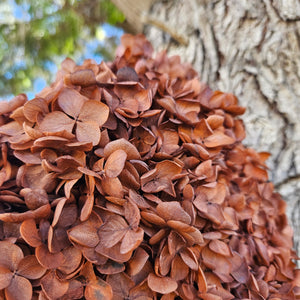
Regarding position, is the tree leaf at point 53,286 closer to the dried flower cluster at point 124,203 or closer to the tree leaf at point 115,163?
the dried flower cluster at point 124,203

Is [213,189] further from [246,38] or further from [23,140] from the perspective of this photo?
[246,38]

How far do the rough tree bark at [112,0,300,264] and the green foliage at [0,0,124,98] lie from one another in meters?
0.74

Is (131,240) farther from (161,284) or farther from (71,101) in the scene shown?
(71,101)

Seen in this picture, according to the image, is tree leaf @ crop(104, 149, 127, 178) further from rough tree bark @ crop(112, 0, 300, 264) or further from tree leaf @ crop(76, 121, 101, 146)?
rough tree bark @ crop(112, 0, 300, 264)

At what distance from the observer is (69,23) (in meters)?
1.80

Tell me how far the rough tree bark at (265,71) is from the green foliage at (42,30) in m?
0.74

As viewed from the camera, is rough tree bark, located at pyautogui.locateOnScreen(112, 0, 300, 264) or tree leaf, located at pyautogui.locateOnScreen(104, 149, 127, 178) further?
rough tree bark, located at pyautogui.locateOnScreen(112, 0, 300, 264)

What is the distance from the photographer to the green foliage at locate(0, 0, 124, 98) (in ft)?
5.43

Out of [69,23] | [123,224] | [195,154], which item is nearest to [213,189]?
[195,154]

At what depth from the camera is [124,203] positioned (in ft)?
1.67

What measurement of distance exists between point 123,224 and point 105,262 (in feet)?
0.21

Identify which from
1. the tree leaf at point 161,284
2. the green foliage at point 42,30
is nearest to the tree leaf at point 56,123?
the tree leaf at point 161,284

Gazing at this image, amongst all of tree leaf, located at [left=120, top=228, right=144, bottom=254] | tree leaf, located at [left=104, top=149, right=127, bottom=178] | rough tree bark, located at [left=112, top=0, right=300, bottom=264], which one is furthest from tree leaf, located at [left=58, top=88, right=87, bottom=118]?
rough tree bark, located at [left=112, top=0, right=300, bottom=264]

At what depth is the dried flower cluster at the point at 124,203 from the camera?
483 mm
